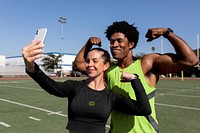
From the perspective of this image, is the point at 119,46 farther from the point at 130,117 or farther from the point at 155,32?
the point at 130,117

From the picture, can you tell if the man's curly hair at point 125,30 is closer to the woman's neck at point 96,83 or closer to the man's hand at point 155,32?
the man's hand at point 155,32

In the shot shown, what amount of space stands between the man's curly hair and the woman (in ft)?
1.13

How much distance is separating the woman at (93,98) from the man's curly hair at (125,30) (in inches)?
13.6

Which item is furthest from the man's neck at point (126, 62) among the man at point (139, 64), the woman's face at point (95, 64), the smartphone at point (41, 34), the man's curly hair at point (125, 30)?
the smartphone at point (41, 34)

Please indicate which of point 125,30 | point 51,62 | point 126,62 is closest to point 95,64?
point 126,62

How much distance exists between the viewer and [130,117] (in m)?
2.21

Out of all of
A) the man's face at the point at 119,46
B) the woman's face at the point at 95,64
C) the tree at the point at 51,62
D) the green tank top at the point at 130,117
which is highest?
the tree at the point at 51,62

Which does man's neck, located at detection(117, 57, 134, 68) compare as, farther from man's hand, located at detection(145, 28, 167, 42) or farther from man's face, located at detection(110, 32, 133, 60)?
man's hand, located at detection(145, 28, 167, 42)

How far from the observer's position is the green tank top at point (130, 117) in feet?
7.26

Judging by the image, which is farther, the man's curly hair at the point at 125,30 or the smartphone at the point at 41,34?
the man's curly hair at the point at 125,30

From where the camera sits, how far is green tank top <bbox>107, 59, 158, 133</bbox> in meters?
2.21

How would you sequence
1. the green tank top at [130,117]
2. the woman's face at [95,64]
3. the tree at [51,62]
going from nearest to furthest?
the woman's face at [95,64]
the green tank top at [130,117]
the tree at [51,62]

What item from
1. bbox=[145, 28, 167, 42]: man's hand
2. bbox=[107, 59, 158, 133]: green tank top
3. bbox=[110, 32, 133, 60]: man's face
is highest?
bbox=[145, 28, 167, 42]: man's hand

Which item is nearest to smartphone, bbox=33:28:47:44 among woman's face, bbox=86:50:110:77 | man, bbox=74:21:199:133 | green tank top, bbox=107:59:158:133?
woman's face, bbox=86:50:110:77
